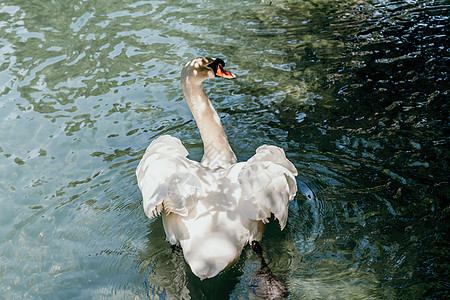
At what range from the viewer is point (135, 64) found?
7.68m

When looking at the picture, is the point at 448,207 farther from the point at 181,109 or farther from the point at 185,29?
the point at 185,29

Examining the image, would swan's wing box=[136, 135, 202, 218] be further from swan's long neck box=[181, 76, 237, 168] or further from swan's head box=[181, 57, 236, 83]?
swan's head box=[181, 57, 236, 83]

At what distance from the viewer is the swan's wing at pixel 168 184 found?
11.8 feet

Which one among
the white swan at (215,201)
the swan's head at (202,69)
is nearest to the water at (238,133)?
the white swan at (215,201)

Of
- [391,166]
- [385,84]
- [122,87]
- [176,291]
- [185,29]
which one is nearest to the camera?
[176,291]

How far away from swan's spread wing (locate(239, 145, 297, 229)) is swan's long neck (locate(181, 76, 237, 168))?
859 millimetres

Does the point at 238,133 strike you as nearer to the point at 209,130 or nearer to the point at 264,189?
the point at 209,130

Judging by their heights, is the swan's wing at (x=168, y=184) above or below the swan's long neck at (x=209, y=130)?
above

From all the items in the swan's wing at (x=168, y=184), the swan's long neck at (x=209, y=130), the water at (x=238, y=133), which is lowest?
the water at (x=238, y=133)

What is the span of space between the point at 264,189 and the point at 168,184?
717mm

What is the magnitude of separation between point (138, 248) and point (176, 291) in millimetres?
607

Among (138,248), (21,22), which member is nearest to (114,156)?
(138,248)

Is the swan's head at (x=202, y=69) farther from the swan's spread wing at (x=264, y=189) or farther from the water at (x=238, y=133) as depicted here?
the swan's spread wing at (x=264, y=189)

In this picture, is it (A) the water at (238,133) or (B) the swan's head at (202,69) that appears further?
(B) the swan's head at (202,69)
